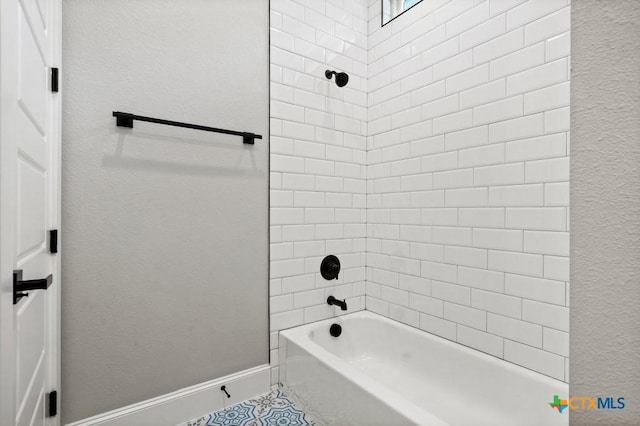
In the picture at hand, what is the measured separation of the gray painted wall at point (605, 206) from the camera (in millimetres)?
330

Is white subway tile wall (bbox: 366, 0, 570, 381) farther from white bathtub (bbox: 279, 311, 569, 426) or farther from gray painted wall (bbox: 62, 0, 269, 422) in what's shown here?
gray painted wall (bbox: 62, 0, 269, 422)

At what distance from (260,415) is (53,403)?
912 mm

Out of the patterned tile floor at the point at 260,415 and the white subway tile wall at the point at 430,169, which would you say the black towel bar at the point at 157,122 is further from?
the patterned tile floor at the point at 260,415

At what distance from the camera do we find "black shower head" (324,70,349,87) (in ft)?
6.68

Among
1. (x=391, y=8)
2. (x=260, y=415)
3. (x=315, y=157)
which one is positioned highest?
(x=391, y=8)

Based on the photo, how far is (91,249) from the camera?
138 centimetres

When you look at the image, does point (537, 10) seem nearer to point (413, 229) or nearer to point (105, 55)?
point (413, 229)

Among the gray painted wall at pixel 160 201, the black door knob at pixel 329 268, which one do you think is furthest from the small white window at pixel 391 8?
the black door knob at pixel 329 268

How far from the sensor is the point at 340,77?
2043 mm

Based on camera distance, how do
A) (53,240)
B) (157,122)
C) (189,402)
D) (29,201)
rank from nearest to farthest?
1. (29,201)
2. (53,240)
3. (157,122)
4. (189,402)

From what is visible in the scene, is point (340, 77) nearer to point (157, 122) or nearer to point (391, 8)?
point (391, 8)

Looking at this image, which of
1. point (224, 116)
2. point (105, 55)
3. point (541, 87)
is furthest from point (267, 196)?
point (541, 87)

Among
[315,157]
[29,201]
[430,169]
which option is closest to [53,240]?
[29,201]

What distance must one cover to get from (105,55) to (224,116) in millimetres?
574
